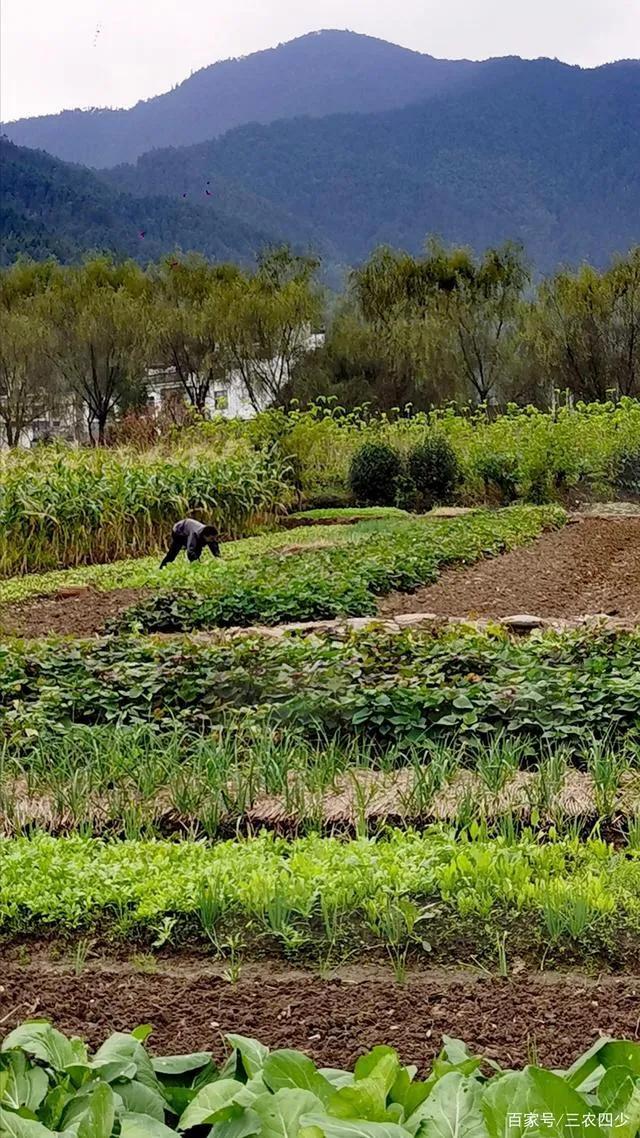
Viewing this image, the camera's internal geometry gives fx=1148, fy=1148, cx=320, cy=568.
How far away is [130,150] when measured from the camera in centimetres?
15212

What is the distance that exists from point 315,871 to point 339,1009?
27.1 inches

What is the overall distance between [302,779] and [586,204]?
132 m

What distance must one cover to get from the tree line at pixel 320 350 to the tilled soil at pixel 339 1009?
94.3 feet

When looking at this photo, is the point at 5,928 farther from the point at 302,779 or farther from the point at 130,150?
the point at 130,150

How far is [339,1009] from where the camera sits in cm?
281

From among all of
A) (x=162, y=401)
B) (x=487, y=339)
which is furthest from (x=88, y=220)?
(x=487, y=339)

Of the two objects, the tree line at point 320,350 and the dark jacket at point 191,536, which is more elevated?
the tree line at point 320,350

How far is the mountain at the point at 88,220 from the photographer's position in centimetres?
6191

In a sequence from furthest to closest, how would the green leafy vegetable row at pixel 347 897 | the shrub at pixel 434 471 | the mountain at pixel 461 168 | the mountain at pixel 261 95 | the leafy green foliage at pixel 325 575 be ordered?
the mountain at pixel 261 95 → the mountain at pixel 461 168 → the shrub at pixel 434 471 → the leafy green foliage at pixel 325 575 → the green leafy vegetable row at pixel 347 897

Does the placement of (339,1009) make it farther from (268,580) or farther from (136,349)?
(136,349)

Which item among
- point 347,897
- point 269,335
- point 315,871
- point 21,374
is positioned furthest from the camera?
point 269,335

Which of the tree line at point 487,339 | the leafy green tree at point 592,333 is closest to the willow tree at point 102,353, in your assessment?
the tree line at point 487,339

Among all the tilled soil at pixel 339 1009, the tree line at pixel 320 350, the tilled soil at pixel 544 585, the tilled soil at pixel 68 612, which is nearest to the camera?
the tilled soil at pixel 339 1009

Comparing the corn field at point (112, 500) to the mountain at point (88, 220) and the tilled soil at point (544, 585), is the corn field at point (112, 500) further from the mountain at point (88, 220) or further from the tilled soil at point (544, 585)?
the mountain at point (88, 220)
